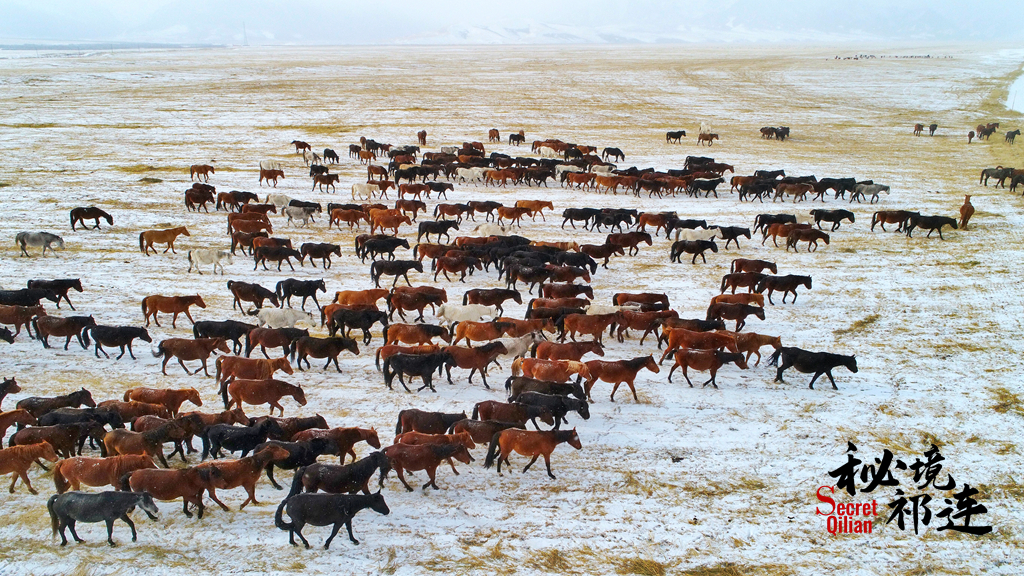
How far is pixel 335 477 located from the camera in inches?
309

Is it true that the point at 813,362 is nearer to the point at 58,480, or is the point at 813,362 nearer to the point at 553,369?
the point at 553,369

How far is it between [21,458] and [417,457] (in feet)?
16.1

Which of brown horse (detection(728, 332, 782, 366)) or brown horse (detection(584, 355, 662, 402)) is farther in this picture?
brown horse (detection(728, 332, 782, 366))

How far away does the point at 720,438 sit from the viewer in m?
9.52

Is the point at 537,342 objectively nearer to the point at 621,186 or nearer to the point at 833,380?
the point at 833,380

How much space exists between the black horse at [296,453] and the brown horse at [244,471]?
0.15m

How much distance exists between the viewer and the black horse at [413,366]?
10.9m

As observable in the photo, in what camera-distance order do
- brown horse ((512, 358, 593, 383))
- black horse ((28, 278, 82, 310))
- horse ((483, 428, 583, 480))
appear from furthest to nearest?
black horse ((28, 278, 82, 310)) → brown horse ((512, 358, 593, 383)) → horse ((483, 428, 583, 480))

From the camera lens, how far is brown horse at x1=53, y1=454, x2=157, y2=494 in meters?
7.85

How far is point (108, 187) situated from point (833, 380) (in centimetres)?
2577

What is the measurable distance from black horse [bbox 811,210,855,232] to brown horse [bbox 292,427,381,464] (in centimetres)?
1822

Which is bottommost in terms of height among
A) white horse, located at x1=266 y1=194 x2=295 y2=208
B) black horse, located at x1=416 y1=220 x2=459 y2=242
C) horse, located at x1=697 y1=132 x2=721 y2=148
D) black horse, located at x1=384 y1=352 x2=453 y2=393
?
black horse, located at x1=384 y1=352 x2=453 y2=393

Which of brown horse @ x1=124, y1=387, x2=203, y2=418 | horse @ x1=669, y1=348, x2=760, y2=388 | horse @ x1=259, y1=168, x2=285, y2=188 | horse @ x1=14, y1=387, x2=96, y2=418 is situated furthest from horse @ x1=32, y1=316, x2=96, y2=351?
horse @ x1=259, y1=168, x2=285, y2=188

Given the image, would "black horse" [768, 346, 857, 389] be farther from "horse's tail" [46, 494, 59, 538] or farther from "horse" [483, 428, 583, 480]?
"horse's tail" [46, 494, 59, 538]
